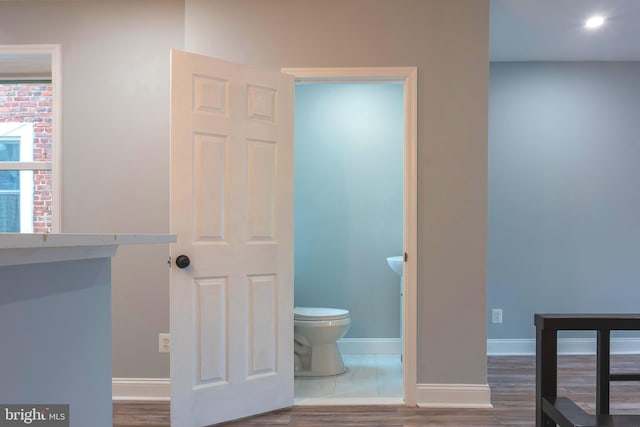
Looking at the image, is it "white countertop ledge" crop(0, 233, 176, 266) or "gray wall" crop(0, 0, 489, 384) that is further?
"gray wall" crop(0, 0, 489, 384)

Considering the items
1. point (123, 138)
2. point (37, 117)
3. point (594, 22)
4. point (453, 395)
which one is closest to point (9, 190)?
point (37, 117)

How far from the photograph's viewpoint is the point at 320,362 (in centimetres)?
353

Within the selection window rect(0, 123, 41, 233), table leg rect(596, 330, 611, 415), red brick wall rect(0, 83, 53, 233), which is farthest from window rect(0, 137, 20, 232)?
table leg rect(596, 330, 611, 415)

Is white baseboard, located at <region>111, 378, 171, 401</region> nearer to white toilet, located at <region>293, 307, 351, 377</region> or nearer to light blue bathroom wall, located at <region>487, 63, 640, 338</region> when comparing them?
white toilet, located at <region>293, 307, 351, 377</region>

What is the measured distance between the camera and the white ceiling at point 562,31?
10.1 feet

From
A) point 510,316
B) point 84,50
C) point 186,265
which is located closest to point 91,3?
point 84,50

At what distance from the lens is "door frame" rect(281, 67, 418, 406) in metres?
2.91

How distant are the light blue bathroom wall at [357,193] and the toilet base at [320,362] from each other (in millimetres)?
662

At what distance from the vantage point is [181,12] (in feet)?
10.1

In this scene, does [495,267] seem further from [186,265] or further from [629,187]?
[186,265]

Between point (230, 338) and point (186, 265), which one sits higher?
point (186, 265)

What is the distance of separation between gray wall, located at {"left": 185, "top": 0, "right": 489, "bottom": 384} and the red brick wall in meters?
1.33

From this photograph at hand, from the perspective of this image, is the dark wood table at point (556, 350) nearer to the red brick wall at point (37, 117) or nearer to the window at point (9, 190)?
the red brick wall at point (37, 117)

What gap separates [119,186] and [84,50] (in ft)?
2.86
